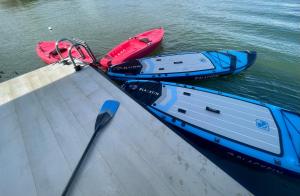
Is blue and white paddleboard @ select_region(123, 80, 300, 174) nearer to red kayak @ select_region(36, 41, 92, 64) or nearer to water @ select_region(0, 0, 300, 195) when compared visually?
water @ select_region(0, 0, 300, 195)

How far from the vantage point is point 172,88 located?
670 cm

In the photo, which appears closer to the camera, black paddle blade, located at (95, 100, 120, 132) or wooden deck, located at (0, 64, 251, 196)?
wooden deck, located at (0, 64, 251, 196)

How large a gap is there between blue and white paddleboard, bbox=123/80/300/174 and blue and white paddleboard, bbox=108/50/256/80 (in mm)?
1267

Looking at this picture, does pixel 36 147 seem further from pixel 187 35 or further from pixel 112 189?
pixel 187 35

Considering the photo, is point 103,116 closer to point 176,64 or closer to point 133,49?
point 176,64

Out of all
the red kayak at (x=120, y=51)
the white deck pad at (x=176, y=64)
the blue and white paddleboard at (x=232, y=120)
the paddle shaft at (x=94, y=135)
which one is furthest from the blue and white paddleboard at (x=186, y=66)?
the paddle shaft at (x=94, y=135)

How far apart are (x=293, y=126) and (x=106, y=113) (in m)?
5.34

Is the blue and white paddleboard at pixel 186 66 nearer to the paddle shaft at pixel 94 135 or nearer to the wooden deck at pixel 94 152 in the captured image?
the wooden deck at pixel 94 152

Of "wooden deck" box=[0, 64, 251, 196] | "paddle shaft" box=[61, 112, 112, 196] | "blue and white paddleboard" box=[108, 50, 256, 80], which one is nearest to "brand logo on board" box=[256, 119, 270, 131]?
"wooden deck" box=[0, 64, 251, 196]

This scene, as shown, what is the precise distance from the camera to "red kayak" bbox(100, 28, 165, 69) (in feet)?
29.3

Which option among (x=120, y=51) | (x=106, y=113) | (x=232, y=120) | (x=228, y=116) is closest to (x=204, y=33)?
(x=120, y=51)

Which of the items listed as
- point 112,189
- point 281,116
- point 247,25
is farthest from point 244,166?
point 247,25

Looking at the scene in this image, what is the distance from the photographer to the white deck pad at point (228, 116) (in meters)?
5.03

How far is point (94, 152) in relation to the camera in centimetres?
365
